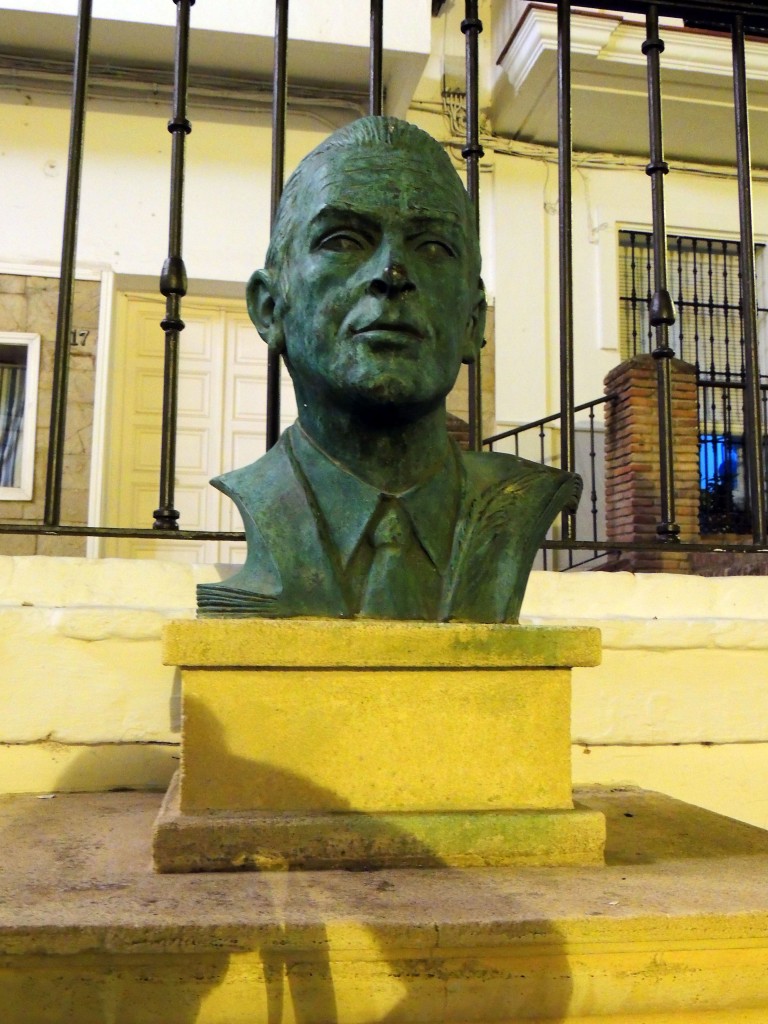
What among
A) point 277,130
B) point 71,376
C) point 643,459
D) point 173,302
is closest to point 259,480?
point 173,302

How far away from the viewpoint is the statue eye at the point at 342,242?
1398mm

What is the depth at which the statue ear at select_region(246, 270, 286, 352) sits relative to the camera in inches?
60.5

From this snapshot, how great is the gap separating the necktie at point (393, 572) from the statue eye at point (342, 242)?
1.23ft

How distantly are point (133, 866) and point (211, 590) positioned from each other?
371mm

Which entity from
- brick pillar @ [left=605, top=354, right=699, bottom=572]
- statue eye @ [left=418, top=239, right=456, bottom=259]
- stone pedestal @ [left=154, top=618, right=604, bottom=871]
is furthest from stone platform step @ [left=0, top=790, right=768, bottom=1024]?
brick pillar @ [left=605, top=354, right=699, bottom=572]

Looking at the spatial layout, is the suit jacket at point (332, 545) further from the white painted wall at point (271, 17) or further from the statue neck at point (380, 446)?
the white painted wall at point (271, 17)

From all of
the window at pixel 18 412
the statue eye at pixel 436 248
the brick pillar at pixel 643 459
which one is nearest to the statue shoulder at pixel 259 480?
the statue eye at pixel 436 248

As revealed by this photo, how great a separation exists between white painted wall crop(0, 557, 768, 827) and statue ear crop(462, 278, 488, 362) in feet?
1.98

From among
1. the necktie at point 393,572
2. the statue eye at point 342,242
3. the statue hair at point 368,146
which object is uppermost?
the statue hair at point 368,146

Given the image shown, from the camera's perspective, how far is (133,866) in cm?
114

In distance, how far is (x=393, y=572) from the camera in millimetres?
1388

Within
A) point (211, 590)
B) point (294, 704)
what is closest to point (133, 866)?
point (294, 704)

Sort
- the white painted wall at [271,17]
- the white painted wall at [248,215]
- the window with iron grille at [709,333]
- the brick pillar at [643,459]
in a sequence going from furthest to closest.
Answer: the window with iron grille at [709,333]
the white painted wall at [248,215]
the white painted wall at [271,17]
the brick pillar at [643,459]

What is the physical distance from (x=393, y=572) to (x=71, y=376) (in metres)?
4.61
